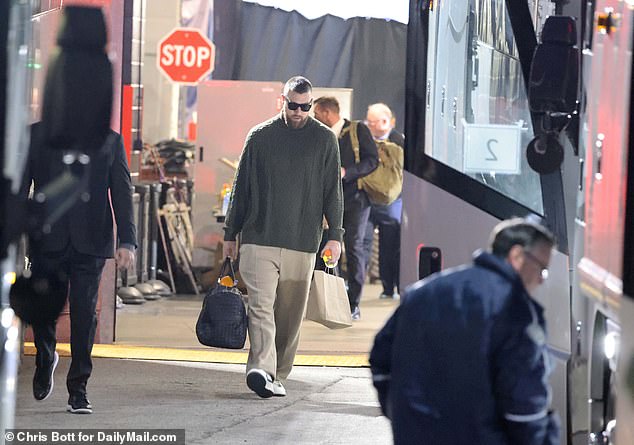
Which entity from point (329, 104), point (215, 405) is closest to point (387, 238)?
point (329, 104)

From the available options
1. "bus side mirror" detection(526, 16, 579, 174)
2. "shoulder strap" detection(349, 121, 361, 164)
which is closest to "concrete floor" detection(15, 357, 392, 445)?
"bus side mirror" detection(526, 16, 579, 174)

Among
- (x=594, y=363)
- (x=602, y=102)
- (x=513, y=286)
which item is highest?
(x=602, y=102)

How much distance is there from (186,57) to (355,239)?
6.51m

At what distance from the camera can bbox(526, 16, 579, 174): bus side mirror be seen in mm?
6109

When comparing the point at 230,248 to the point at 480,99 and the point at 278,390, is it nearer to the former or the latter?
the point at 278,390

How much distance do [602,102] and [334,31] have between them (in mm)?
14707

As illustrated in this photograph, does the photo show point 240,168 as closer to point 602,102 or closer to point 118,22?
point 118,22

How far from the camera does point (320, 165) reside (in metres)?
9.34

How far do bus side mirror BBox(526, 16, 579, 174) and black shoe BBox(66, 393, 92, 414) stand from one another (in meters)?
3.26

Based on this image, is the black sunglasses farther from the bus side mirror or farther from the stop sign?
the stop sign

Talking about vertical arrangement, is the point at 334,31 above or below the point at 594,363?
above

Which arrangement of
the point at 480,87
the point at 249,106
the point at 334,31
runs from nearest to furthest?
the point at 480,87 → the point at 249,106 → the point at 334,31

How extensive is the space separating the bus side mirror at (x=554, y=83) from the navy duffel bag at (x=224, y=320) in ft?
10.6

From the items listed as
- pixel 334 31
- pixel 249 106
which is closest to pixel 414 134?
pixel 249 106
